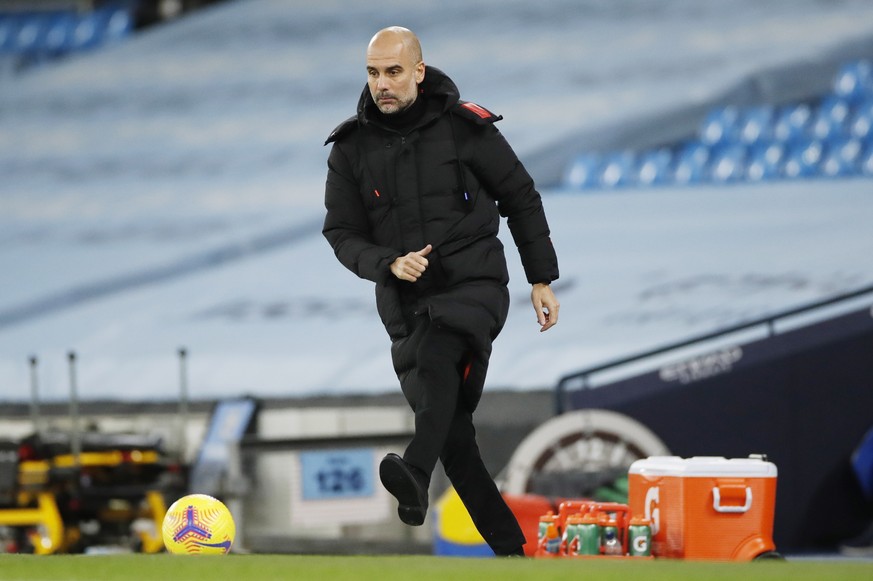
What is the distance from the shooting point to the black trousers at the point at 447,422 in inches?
146

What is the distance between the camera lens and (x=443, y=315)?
3.79 m

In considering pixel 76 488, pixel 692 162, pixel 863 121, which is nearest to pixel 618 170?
pixel 692 162

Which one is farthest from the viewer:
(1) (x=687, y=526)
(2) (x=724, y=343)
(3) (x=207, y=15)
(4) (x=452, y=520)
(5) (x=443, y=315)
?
(3) (x=207, y=15)

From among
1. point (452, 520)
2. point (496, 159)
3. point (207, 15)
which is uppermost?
point (207, 15)

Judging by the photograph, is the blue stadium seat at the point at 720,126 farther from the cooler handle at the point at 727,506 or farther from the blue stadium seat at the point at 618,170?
the cooler handle at the point at 727,506

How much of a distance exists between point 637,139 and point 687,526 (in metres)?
5.60

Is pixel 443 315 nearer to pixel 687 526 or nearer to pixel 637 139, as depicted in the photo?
pixel 687 526

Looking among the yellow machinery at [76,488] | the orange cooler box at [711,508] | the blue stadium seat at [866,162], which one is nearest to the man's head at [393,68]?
the orange cooler box at [711,508]

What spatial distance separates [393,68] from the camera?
379 cm

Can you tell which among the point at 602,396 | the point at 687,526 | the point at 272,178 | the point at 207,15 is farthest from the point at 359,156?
the point at 207,15

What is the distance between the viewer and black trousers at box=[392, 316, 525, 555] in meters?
3.72

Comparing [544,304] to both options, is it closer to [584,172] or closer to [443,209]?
[443,209]

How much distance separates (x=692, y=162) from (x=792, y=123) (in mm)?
695

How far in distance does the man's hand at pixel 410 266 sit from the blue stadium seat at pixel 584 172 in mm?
6208
